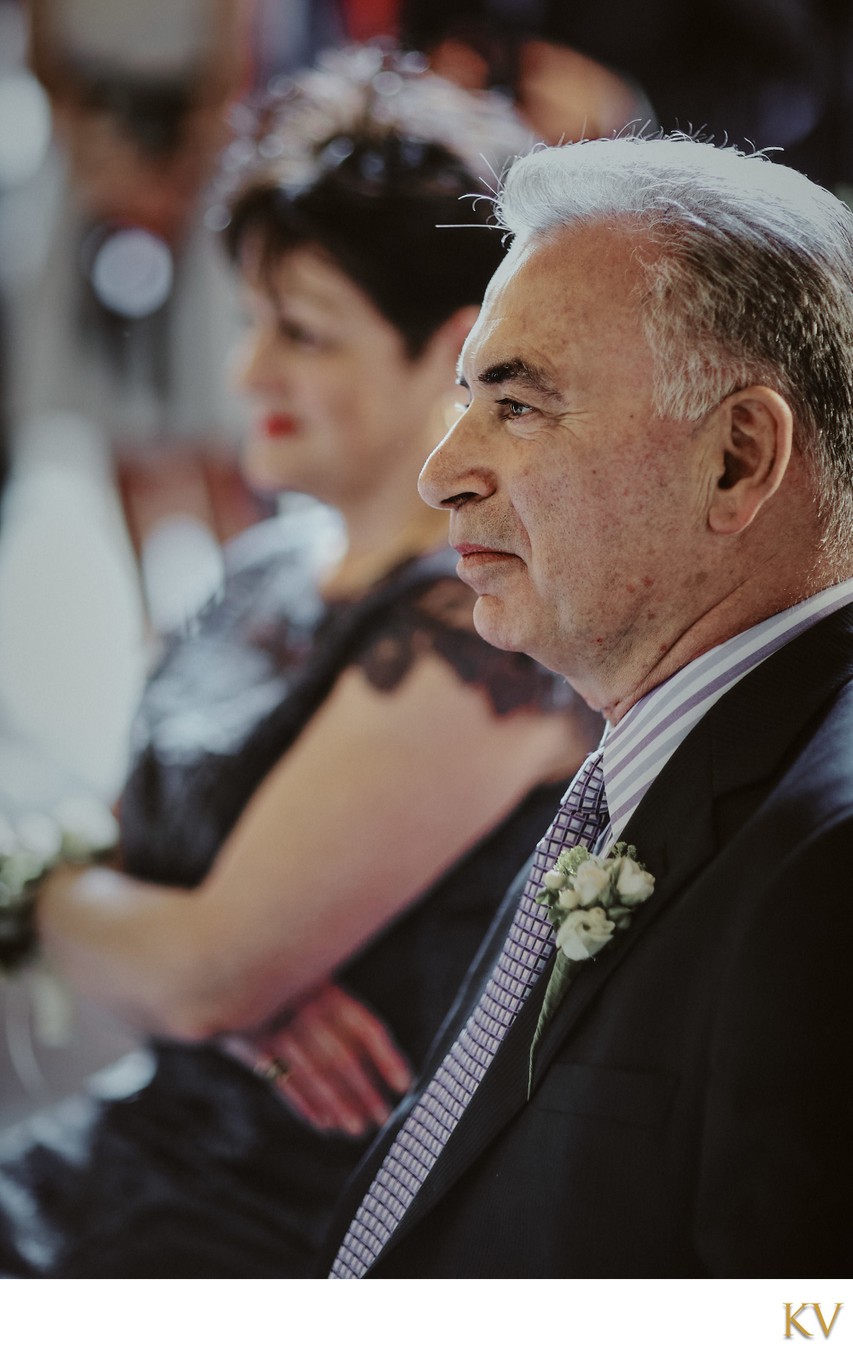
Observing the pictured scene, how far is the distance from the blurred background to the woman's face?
4.6 inches

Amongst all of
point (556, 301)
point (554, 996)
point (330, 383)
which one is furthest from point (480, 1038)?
point (330, 383)

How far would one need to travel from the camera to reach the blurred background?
5.55 ft

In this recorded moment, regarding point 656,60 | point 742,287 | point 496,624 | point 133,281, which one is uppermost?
point 133,281

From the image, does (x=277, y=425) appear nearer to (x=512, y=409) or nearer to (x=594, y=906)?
(x=512, y=409)

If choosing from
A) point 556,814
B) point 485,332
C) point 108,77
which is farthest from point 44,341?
point 556,814

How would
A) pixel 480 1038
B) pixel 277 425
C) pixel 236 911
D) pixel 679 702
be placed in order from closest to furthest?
pixel 679 702 < pixel 480 1038 < pixel 236 911 < pixel 277 425

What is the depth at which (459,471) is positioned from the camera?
1148 mm

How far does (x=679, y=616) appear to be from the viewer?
43.0 inches

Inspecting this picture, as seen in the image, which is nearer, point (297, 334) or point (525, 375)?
point (525, 375)

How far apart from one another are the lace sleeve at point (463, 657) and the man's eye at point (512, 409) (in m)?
0.31

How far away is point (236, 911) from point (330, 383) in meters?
0.69

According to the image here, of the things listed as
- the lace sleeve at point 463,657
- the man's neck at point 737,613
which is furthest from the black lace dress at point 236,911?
the man's neck at point 737,613

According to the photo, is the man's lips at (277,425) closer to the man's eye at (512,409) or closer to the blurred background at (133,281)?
the blurred background at (133,281)
